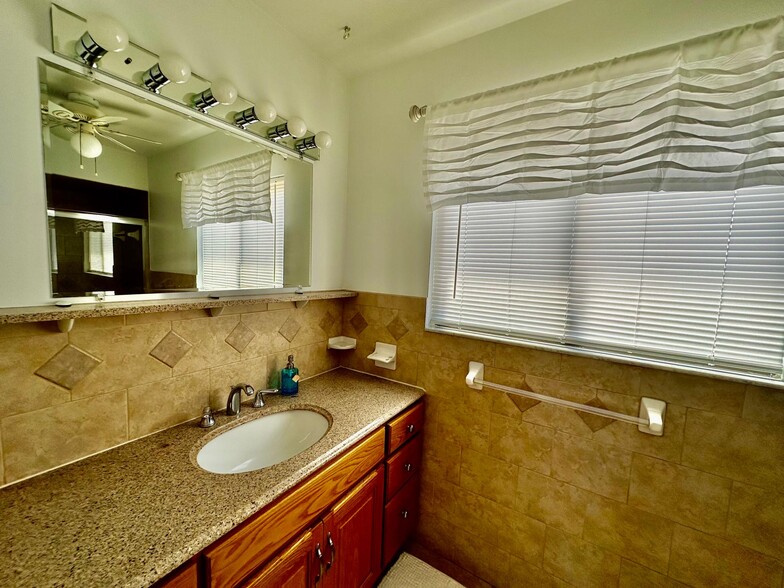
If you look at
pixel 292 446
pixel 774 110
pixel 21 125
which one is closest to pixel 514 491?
pixel 292 446

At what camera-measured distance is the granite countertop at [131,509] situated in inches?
24.1

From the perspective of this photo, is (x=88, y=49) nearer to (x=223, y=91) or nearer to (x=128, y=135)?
(x=128, y=135)

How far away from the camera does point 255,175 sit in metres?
1.38

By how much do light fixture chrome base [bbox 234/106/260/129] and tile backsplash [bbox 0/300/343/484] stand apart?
2.52ft

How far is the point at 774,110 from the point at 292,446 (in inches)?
79.3

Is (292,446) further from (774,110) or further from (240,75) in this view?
(774,110)

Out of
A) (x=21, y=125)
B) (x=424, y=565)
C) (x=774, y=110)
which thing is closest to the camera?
(x=21, y=125)

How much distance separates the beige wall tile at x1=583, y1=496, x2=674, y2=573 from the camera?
44.6 inches

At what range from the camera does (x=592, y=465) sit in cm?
123

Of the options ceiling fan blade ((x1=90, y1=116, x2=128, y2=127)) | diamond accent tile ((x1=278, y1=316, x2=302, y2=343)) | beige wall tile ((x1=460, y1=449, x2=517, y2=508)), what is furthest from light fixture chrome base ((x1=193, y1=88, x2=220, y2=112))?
beige wall tile ((x1=460, y1=449, x2=517, y2=508))

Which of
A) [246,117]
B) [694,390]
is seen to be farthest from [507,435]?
[246,117]

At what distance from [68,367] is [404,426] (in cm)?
122

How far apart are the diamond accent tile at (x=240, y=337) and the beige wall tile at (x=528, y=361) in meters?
1.12

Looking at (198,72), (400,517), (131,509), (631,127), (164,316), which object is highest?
(198,72)
